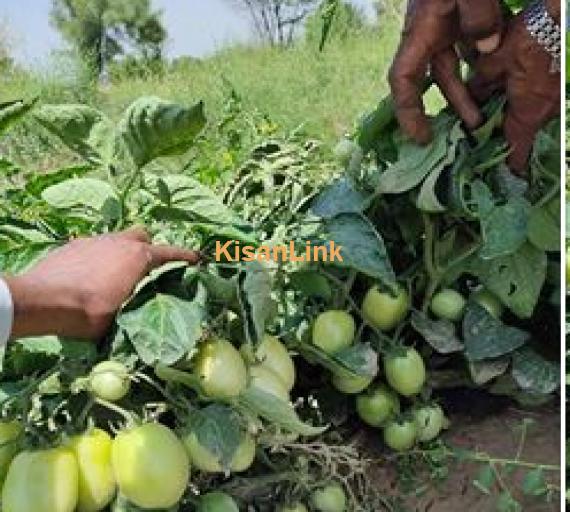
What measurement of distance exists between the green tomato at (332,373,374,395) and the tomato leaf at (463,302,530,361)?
12 cm

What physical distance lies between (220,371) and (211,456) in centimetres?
7

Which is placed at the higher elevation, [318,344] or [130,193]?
[130,193]

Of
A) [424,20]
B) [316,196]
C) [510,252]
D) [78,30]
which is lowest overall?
[510,252]

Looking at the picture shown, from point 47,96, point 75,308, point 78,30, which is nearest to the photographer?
point 75,308

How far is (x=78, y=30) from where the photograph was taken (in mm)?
4500

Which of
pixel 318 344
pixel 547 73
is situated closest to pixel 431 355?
pixel 318 344

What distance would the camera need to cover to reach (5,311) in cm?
85

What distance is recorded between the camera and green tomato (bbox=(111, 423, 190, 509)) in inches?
33.4

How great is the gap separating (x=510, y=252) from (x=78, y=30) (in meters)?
3.73

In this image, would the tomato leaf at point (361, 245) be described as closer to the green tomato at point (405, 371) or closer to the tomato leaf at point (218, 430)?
the green tomato at point (405, 371)

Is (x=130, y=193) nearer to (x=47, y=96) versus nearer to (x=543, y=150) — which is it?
(x=543, y=150)

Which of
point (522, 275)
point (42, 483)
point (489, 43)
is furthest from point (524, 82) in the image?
point (42, 483)

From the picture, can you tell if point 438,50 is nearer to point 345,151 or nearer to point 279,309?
point 345,151

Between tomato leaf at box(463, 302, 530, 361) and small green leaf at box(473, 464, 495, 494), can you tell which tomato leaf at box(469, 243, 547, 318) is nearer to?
tomato leaf at box(463, 302, 530, 361)
